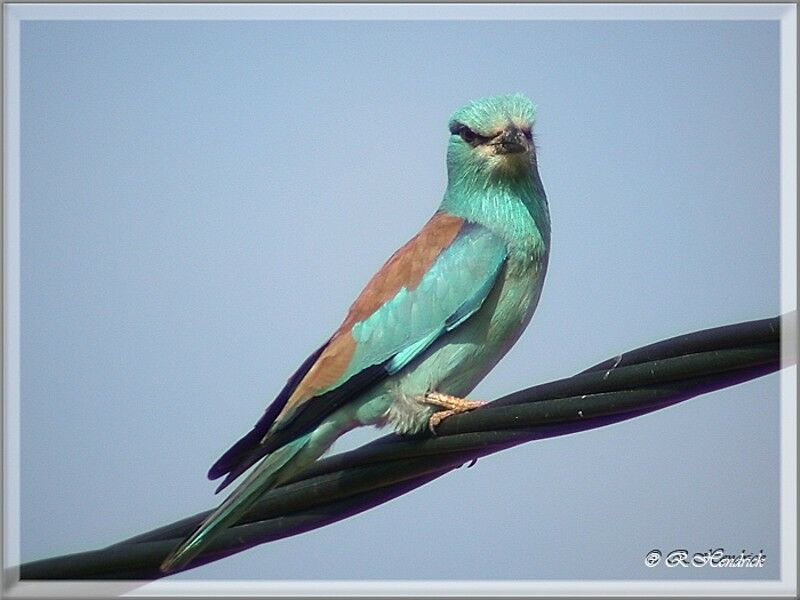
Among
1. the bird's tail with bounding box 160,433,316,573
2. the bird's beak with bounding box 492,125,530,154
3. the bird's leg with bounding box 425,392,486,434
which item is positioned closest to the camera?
the bird's tail with bounding box 160,433,316,573

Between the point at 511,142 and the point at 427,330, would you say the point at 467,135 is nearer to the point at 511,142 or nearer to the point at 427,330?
the point at 511,142

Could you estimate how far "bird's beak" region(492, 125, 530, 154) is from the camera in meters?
3.25

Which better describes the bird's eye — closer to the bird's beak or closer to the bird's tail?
the bird's beak

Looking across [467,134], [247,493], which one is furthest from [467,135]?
[247,493]

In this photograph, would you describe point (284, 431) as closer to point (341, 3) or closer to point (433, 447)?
point (433, 447)

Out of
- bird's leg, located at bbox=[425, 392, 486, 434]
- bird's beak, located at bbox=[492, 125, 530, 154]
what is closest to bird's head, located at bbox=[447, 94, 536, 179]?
bird's beak, located at bbox=[492, 125, 530, 154]

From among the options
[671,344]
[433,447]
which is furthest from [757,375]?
[433,447]

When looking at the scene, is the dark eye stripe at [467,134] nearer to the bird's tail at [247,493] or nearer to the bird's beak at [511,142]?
the bird's beak at [511,142]

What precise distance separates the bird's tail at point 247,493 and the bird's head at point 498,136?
36.3 inches

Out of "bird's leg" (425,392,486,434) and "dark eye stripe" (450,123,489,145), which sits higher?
"dark eye stripe" (450,123,489,145)

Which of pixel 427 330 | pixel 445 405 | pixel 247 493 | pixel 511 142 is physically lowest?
pixel 247 493

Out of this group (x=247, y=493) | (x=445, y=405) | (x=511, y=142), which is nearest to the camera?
(x=247, y=493)

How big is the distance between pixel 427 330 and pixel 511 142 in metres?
0.60

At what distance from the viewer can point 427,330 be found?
3.04 meters
